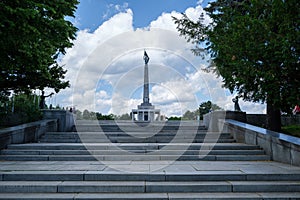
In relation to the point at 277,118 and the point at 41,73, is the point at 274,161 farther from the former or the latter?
the point at 41,73

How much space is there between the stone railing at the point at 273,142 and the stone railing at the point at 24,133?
7836 millimetres

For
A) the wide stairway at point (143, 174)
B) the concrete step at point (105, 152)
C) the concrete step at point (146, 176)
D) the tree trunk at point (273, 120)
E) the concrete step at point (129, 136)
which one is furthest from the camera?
the tree trunk at point (273, 120)

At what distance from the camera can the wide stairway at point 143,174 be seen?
16.2ft

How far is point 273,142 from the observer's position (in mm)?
7445

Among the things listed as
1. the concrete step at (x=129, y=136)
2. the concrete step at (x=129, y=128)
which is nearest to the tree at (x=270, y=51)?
the concrete step at (x=129, y=136)

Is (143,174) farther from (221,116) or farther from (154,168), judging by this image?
(221,116)

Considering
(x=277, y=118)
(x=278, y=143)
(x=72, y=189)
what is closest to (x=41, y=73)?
(x=72, y=189)

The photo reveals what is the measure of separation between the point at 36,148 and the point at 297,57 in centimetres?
775

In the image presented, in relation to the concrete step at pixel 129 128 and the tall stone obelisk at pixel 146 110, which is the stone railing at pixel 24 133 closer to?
the concrete step at pixel 129 128

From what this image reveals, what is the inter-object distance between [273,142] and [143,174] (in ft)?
13.9

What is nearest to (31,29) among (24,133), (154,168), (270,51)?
(154,168)

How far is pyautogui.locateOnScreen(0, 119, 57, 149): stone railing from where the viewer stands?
27.6ft

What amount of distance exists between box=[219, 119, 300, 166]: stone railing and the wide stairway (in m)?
0.28

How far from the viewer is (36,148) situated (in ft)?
27.0
